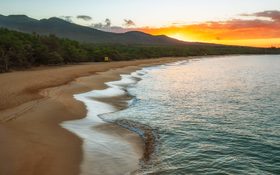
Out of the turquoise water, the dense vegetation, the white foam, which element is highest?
the dense vegetation

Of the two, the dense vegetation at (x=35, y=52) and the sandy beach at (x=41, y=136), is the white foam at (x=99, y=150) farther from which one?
the dense vegetation at (x=35, y=52)

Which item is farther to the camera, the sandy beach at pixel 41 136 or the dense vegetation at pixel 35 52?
the dense vegetation at pixel 35 52

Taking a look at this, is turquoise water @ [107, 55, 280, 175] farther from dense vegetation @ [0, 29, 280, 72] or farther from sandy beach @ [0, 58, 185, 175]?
dense vegetation @ [0, 29, 280, 72]

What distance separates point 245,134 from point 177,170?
20.6ft

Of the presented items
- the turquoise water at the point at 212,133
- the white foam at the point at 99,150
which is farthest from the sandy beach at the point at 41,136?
the turquoise water at the point at 212,133

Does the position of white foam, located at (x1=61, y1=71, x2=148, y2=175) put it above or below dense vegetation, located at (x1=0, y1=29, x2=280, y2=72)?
below

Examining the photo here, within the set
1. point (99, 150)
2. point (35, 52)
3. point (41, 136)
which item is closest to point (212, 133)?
point (99, 150)

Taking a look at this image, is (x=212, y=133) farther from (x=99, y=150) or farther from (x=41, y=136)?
(x=41, y=136)

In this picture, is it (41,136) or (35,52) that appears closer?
(41,136)

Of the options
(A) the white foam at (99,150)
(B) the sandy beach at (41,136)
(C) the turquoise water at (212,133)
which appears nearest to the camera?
(B) the sandy beach at (41,136)

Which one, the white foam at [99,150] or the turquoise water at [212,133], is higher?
the white foam at [99,150]

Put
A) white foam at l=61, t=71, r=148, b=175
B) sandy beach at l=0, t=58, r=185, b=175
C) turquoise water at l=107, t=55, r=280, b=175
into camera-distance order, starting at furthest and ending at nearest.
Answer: turquoise water at l=107, t=55, r=280, b=175, white foam at l=61, t=71, r=148, b=175, sandy beach at l=0, t=58, r=185, b=175

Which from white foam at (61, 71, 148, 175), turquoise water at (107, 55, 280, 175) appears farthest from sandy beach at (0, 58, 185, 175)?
turquoise water at (107, 55, 280, 175)

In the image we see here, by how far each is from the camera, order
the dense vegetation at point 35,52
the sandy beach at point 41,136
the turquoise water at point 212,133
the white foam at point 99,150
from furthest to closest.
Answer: the dense vegetation at point 35,52 → the turquoise water at point 212,133 → the white foam at point 99,150 → the sandy beach at point 41,136
